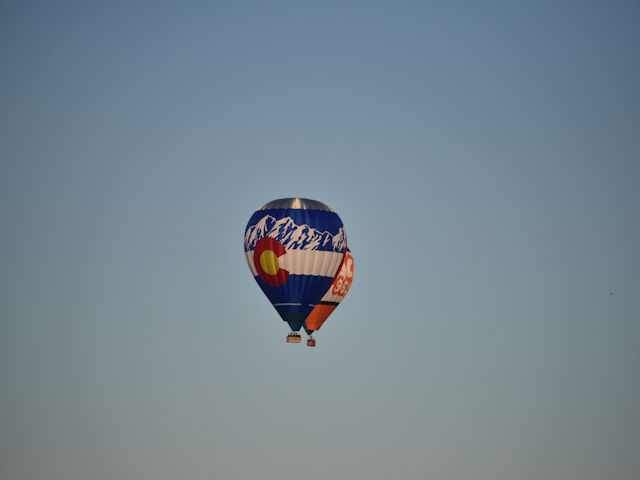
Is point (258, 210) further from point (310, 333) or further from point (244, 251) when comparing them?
point (310, 333)

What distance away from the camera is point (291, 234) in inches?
2707

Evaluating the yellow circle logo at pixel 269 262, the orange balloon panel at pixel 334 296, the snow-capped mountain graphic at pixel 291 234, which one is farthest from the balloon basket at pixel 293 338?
the snow-capped mountain graphic at pixel 291 234

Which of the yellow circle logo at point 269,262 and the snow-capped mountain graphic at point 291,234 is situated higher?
the snow-capped mountain graphic at point 291,234

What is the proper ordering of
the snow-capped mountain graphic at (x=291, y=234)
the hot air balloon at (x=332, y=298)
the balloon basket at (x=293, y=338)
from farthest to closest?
the hot air balloon at (x=332, y=298) < the balloon basket at (x=293, y=338) < the snow-capped mountain graphic at (x=291, y=234)

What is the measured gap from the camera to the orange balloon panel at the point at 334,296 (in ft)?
239

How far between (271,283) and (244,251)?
2439mm

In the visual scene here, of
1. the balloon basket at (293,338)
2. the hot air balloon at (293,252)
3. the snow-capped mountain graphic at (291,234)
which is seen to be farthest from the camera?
the balloon basket at (293,338)

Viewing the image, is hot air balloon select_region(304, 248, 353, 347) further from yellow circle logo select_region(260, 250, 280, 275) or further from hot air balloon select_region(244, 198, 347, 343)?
yellow circle logo select_region(260, 250, 280, 275)

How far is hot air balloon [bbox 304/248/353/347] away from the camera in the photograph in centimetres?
7269

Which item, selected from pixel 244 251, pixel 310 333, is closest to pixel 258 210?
pixel 244 251

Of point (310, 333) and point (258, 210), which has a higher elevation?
point (258, 210)

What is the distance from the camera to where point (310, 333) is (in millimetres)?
72188

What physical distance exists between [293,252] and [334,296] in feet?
20.8

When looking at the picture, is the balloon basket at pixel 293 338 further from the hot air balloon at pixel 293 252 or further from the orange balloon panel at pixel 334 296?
the orange balloon panel at pixel 334 296
